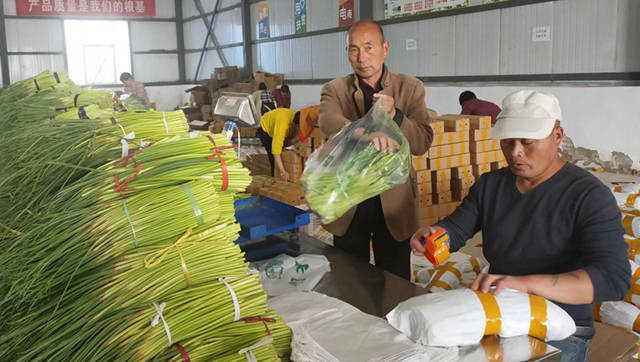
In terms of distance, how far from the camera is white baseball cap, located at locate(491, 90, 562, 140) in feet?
5.28

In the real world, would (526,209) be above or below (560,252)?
above

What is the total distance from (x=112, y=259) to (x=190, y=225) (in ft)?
0.61

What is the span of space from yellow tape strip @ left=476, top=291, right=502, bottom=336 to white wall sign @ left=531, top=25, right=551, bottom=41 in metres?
5.93

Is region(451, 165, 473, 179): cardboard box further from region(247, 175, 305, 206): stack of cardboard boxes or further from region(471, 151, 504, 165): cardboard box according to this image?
region(247, 175, 305, 206): stack of cardboard boxes

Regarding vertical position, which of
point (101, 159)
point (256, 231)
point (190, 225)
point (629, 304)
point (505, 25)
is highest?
point (505, 25)

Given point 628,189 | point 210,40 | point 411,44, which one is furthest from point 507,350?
point 210,40

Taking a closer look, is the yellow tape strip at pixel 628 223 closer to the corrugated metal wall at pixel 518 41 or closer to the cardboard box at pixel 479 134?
the cardboard box at pixel 479 134

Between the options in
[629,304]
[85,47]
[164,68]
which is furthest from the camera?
[164,68]

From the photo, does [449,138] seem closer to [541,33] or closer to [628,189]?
[628,189]

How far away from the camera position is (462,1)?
748 cm

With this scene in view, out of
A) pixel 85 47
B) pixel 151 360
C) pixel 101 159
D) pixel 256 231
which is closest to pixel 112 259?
pixel 151 360

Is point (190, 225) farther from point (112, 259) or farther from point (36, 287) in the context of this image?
point (36, 287)

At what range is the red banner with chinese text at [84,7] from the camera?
14.8 metres

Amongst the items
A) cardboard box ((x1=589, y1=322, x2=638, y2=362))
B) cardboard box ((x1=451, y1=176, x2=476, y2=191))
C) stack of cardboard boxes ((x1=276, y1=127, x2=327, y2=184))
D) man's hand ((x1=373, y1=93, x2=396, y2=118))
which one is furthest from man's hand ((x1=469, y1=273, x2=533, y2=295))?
stack of cardboard boxes ((x1=276, y1=127, x2=327, y2=184))
